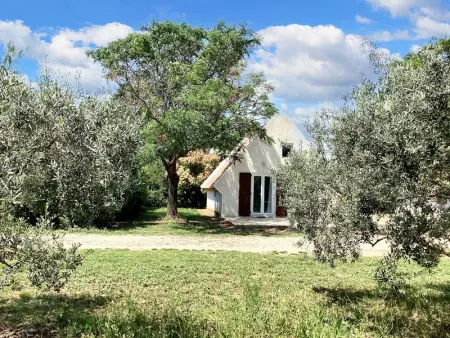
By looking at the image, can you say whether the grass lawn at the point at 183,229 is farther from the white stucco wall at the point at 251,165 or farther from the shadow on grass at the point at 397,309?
the shadow on grass at the point at 397,309

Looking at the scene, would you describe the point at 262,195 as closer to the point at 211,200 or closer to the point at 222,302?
the point at 211,200

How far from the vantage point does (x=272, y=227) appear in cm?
2308

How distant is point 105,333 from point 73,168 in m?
2.91

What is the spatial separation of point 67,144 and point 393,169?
14.0 feet

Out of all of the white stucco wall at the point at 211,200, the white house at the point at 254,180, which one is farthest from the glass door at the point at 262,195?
the white stucco wall at the point at 211,200

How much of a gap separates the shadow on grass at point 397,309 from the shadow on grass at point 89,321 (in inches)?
125

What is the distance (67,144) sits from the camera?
5594mm

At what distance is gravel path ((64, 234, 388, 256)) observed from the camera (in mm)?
15883

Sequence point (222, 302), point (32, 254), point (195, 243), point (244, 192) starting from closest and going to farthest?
point (32, 254)
point (222, 302)
point (195, 243)
point (244, 192)

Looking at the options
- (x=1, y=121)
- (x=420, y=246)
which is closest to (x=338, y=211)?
(x=420, y=246)

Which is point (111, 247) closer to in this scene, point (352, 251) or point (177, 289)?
point (177, 289)

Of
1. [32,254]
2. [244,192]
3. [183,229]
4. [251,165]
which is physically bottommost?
[183,229]

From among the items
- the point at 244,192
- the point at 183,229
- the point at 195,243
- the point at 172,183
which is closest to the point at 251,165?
the point at 244,192

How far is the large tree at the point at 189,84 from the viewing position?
19516mm
